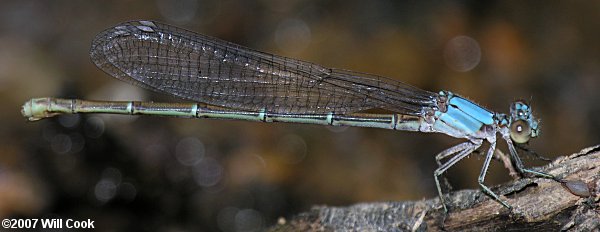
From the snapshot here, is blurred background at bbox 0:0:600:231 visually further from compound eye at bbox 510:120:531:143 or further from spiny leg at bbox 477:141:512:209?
spiny leg at bbox 477:141:512:209

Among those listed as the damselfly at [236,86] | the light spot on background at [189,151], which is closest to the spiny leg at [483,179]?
the damselfly at [236,86]

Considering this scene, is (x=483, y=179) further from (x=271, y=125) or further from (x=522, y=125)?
(x=271, y=125)

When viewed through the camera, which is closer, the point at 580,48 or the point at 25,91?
the point at 25,91

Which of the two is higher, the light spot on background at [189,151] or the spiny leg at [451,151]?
the light spot on background at [189,151]

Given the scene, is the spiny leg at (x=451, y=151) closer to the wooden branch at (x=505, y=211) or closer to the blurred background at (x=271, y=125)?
the wooden branch at (x=505, y=211)

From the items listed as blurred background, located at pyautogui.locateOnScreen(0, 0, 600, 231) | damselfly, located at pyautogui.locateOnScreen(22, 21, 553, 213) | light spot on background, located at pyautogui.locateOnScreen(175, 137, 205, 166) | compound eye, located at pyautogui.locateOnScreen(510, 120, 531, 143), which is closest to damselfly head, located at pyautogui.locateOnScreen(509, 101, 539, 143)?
compound eye, located at pyautogui.locateOnScreen(510, 120, 531, 143)

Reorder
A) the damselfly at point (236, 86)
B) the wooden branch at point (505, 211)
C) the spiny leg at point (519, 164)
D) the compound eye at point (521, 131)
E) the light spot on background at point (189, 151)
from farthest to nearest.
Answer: the light spot on background at point (189, 151)
the damselfly at point (236, 86)
the compound eye at point (521, 131)
the spiny leg at point (519, 164)
the wooden branch at point (505, 211)

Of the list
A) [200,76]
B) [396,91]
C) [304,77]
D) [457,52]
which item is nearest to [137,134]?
[200,76]

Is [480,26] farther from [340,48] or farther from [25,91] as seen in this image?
[25,91]

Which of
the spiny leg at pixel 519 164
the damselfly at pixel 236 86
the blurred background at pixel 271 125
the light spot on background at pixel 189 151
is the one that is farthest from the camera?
the light spot on background at pixel 189 151
